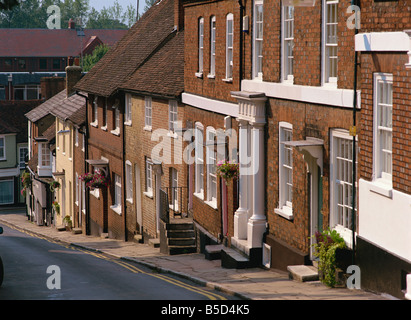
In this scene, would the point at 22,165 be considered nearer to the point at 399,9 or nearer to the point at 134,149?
the point at 134,149

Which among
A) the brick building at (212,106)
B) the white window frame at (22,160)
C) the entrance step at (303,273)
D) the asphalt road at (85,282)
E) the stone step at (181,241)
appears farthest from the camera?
the white window frame at (22,160)

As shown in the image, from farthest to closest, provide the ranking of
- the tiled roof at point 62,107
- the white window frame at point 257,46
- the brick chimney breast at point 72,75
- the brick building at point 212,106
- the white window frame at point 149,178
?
the brick chimney breast at point 72,75 → the tiled roof at point 62,107 → the white window frame at point 149,178 → the brick building at point 212,106 → the white window frame at point 257,46

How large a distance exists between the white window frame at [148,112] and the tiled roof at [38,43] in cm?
6751

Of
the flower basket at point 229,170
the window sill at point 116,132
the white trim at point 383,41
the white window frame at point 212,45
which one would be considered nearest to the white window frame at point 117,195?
the window sill at point 116,132

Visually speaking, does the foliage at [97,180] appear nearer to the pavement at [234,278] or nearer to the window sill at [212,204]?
the pavement at [234,278]

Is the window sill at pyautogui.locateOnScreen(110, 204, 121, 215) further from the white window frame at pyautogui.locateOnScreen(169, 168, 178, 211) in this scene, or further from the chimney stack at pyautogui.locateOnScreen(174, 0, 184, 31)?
the chimney stack at pyautogui.locateOnScreen(174, 0, 184, 31)

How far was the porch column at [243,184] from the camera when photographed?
774 inches

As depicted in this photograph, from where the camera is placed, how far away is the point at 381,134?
13.1 metres

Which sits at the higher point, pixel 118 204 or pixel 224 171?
pixel 224 171

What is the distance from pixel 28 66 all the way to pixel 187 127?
73919 mm

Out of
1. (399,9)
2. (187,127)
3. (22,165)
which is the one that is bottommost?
(22,165)

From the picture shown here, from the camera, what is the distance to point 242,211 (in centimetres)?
1973

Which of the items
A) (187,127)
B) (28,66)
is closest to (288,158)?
(187,127)

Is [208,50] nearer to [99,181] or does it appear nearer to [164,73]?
[164,73]
